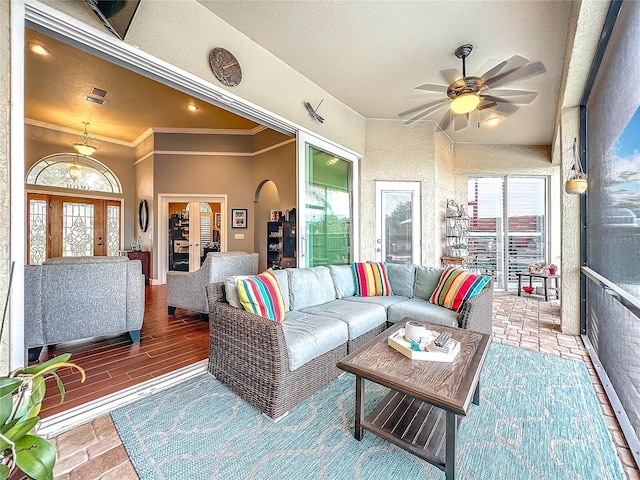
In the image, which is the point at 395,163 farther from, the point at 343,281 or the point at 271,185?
the point at 271,185

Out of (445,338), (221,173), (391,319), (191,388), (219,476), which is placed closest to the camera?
(219,476)

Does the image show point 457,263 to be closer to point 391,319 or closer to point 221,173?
point 391,319

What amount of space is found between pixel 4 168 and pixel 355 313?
8.27 ft

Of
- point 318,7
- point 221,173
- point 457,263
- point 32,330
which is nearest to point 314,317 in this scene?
point 32,330

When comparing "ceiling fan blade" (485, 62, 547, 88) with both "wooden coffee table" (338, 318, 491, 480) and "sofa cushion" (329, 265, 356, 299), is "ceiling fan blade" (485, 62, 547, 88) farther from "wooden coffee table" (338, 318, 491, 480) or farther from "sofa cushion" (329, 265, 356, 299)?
"sofa cushion" (329, 265, 356, 299)

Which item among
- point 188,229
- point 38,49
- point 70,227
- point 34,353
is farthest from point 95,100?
point 34,353

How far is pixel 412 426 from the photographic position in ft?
5.36

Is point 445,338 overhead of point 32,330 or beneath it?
overhead

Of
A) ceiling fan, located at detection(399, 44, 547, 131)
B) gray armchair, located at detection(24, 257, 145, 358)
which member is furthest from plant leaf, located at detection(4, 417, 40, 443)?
ceiling fan, located at detection(399, 44, 547, 131)

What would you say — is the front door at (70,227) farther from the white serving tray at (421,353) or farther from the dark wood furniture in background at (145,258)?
the white serving tray at (421,353)

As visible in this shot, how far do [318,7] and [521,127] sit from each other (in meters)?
4.36

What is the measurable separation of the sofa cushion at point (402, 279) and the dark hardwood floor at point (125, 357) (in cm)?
220

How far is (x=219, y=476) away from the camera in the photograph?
142 centimetres

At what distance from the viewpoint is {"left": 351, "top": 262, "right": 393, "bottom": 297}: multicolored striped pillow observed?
344 cm
